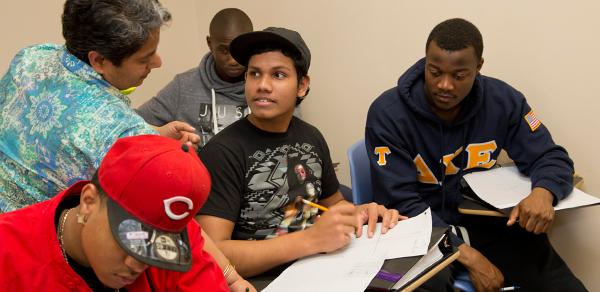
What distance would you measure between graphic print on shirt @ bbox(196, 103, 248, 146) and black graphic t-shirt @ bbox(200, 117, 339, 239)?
2.57 ft

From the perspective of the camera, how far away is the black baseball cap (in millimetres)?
1685

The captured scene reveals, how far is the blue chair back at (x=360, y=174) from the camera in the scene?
6.86ft

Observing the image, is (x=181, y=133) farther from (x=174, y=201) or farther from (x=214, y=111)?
(x=214, y=111)

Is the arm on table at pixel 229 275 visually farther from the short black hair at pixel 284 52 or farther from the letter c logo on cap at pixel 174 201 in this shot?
the short black hair at pixel 284 52

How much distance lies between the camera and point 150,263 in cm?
90

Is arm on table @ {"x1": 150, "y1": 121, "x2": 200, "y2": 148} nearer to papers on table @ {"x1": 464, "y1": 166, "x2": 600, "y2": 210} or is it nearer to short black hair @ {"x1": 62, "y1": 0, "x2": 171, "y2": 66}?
short black hair @ {"x1": 62, "y1": 0, "x2": 171, "y2": 66}

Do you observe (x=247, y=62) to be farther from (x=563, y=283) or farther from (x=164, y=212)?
(x=563, y=283)

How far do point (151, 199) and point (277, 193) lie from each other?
77 cm

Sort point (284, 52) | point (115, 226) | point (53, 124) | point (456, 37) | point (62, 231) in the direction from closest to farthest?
point (115, 226), point (62, 231), point (53, 124), point (284, 52), point (456, 37)

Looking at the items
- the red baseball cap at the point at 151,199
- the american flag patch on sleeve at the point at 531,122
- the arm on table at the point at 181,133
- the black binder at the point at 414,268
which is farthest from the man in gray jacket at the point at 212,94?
the red baseball cap at the point at 151,199

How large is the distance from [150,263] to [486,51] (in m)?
1.96

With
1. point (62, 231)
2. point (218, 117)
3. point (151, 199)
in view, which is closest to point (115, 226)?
point (151, 199)

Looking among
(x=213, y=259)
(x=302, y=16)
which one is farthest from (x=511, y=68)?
(x=213, y=259)

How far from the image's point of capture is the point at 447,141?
2090 millimetres
